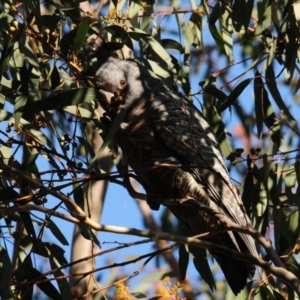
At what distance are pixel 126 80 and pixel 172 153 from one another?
45cm

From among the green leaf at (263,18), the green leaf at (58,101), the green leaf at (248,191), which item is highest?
the green leaf at (263,18)

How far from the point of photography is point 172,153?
3543 millimetres

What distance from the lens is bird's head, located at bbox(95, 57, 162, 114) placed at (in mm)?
3643

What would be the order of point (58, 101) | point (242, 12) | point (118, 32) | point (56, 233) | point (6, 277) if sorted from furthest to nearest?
1. point (242, 12)
2. point (118, 32)
3. point (56, 233)
4. point (58, 101)
5. point (6, 277)

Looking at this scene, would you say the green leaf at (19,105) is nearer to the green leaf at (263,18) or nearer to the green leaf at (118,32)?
the green leaf at (118,32)

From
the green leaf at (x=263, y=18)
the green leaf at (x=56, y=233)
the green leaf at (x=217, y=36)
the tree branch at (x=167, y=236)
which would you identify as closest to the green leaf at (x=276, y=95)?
the green leaf at (x=263, y=18)

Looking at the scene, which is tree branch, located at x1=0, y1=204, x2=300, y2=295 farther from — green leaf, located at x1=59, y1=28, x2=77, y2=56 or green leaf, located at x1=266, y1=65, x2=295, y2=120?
green leaf, located at x1=266, y1=65, x2=295, y2=120

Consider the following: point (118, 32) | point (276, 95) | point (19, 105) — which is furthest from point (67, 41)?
point (276, 95)

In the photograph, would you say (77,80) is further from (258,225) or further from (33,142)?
(258,225)

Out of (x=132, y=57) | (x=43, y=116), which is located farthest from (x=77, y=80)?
(x=132, y=57)

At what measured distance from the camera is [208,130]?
3.67m

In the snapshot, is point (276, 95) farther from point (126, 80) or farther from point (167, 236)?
point (167, 236)

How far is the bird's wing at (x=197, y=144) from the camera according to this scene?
3390mm

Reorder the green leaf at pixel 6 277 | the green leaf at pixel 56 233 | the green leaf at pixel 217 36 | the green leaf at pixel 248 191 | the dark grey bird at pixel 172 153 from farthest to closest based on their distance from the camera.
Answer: the green leaf at pixel 217 36
the green leaf at pixel 248 191
the dark grey bird at pixel 172 153
the green leaf at pixel 56 233
the green leaf at pixel 6 277
